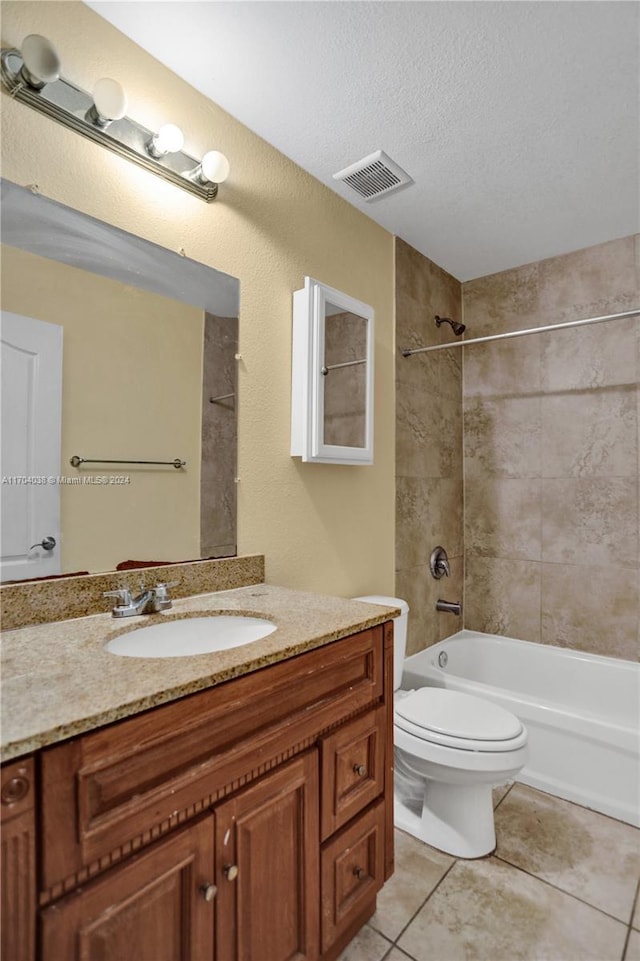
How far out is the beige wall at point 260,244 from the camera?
1220mm

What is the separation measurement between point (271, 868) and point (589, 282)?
9.02 feet

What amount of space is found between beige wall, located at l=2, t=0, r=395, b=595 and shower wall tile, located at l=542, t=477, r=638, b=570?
3.02 feet

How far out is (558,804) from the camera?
75.9 inches

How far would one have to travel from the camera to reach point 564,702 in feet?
8.05

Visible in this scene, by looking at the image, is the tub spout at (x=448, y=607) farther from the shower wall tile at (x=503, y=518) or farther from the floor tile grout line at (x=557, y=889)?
the floor tile grout line at (x=557, y=889)

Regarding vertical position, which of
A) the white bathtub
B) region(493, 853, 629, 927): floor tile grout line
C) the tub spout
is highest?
the tub spout

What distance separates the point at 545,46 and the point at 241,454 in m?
1.44

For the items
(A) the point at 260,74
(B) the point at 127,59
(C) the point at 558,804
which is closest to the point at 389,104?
(A) the point at 260,74

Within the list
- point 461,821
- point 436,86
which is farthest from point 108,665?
point 436,86

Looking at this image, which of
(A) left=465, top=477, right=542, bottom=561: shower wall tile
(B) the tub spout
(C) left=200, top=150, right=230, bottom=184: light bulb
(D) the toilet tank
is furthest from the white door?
(A) left=465, top=477, right=542, bottom=561: shower wall tile

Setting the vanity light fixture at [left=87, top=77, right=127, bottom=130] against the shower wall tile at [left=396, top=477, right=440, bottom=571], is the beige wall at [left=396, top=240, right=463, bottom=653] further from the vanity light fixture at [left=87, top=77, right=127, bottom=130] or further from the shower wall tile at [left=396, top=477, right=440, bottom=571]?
the vanity light fixture at [left=87, top=77, right=127, bottom=130]

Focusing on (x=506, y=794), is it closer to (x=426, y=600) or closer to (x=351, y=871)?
(x=426, y=600)

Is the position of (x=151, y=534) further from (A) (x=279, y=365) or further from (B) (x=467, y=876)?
(B) (x=467, y=876)

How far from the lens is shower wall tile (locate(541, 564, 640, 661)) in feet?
7.81
